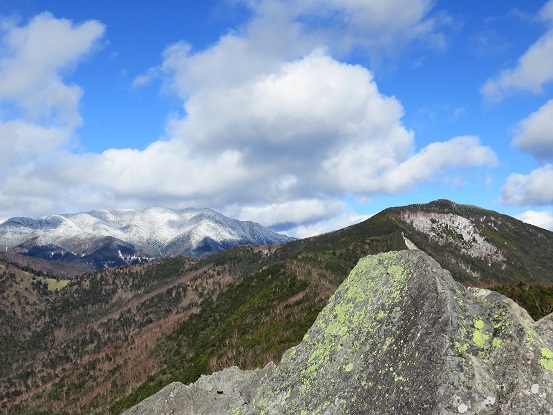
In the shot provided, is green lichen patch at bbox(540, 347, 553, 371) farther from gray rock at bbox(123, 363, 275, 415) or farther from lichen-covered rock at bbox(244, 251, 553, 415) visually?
gray rock at bbox(123, 363, 275, 415)

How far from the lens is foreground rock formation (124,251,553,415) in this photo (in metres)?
7.50

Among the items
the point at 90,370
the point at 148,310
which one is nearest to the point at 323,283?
the point at 90,370

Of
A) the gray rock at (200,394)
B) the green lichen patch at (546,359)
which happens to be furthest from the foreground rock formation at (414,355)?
the gray rock at (200,394)

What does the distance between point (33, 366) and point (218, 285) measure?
235ft

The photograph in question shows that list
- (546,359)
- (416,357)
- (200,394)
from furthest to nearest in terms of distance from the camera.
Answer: (200,394) < (416,357) < (546,359)

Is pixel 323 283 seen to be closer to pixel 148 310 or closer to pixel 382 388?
pixel 382 388

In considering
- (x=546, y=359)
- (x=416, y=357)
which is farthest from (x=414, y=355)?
(x=546, y=359)

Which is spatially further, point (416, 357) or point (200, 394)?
point (200, 394)

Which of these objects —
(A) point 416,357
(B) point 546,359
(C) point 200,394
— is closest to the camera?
(B) point 546,359

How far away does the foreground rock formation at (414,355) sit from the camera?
295 inches

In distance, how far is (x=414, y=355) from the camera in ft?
27.2

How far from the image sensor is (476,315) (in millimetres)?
8805

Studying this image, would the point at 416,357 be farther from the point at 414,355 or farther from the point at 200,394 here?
the point at 200,394

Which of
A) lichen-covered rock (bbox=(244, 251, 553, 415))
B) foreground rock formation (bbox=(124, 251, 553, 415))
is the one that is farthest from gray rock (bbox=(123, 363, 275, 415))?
foreground rock formation (bbox=(124, 251, 553, 415))
